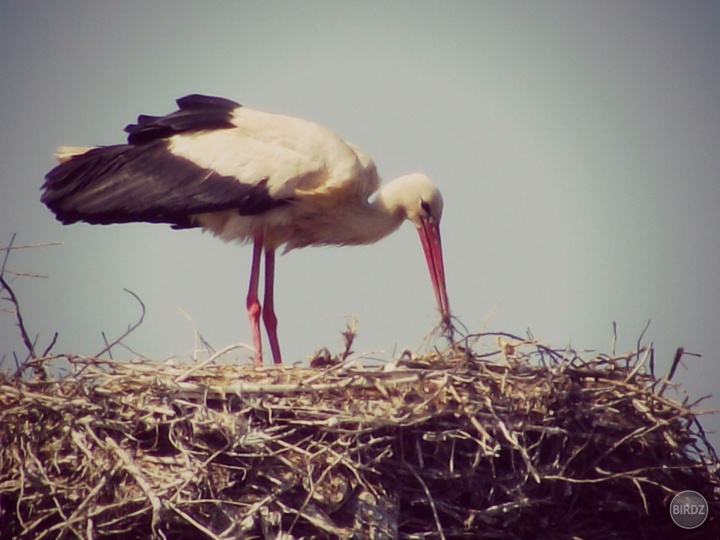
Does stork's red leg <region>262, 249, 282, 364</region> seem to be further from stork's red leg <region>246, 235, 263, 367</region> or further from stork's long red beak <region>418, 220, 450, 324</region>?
stork's long red beak <region>418, 220, 450, 324</region>

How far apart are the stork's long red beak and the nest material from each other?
178 cm

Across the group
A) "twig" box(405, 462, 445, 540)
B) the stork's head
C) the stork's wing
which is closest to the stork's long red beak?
the stork's head

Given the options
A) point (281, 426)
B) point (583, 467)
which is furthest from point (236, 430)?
point (583, 467)

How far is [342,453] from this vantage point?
5289 millimetres

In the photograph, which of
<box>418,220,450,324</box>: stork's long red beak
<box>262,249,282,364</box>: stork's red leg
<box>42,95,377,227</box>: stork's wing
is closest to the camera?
<box>42,95,377,227</box>: stork's wing

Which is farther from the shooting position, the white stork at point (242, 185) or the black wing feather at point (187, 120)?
the black wing feather at point (187, 120)

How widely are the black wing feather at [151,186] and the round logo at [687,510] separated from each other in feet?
9.95

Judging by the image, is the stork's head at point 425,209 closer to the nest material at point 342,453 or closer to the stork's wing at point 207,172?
the stork's wing at point 207,172

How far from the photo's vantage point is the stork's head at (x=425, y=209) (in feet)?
25.0

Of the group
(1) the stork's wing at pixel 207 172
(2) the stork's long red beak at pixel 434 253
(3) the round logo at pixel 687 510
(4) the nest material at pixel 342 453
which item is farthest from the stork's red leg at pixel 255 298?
(3) the round logo at pixel 687 510

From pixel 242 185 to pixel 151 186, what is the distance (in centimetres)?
59

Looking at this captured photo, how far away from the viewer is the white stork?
7176mm

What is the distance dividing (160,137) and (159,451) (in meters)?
2.68

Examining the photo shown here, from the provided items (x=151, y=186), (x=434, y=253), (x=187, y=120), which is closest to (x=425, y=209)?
(x=434, y=253)
